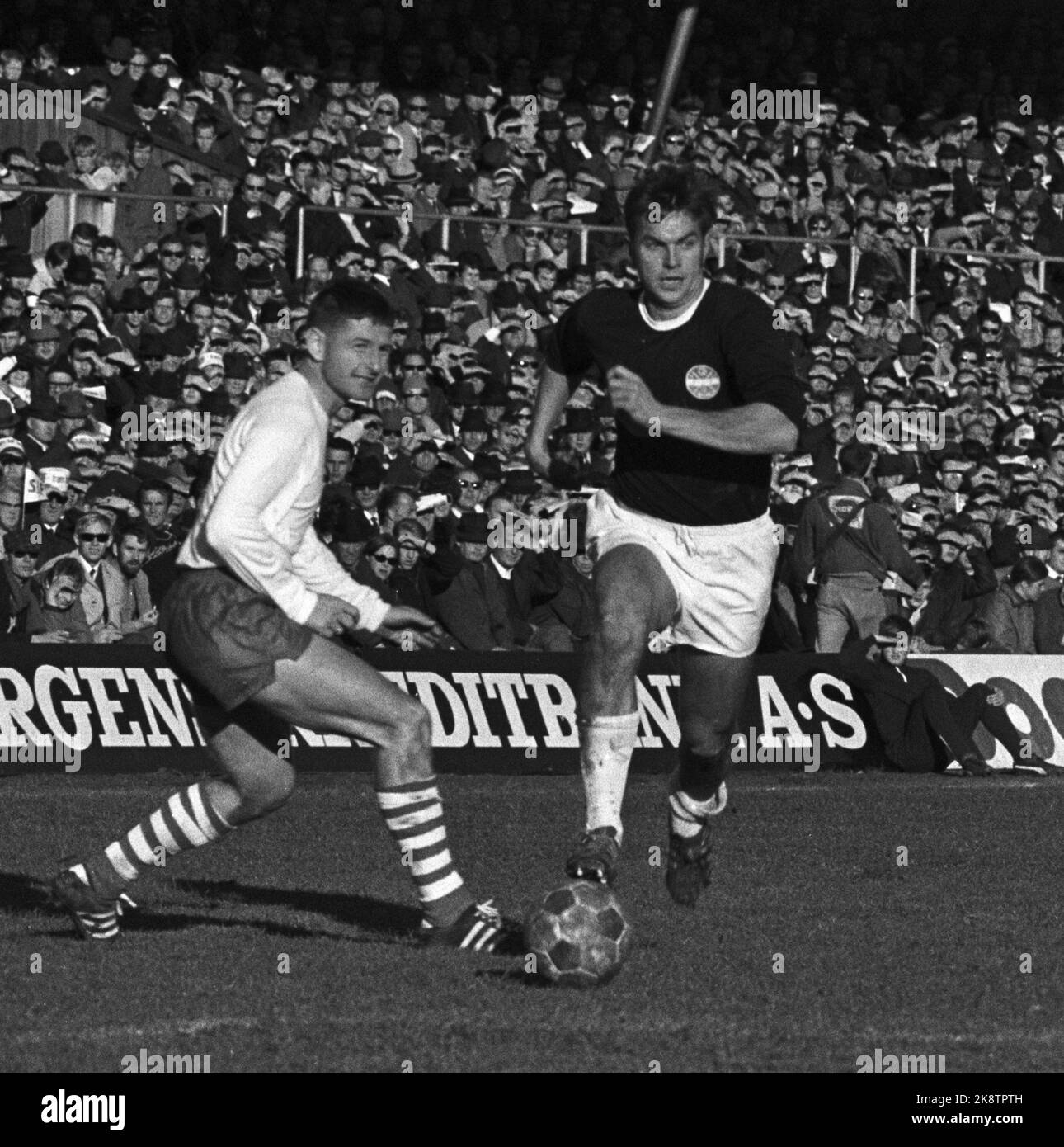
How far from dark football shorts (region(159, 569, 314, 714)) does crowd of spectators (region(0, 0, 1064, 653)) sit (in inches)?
235

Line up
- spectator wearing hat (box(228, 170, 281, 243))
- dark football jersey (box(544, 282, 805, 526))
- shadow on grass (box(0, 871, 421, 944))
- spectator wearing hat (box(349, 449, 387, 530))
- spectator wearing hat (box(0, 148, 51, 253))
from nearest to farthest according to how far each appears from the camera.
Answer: shadow on grass (box(0, 871, 421, 944)) < dark football jersey (box(544, 282, 805, 526)) < spectator wearing hat (box(349, 449, 387, 530)) < spectator wearing hat (box(0, 148, 51, 253)) < spectator wearing hat (box(228, 170, 281, 243))

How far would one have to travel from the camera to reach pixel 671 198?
7793 millimetres

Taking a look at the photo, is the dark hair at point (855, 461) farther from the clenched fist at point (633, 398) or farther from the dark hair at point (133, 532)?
the clenched fist at point (633, 398)

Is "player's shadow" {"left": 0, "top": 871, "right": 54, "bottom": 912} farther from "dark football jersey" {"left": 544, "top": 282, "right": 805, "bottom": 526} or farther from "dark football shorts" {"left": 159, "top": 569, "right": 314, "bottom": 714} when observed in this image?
"dark football jersey" {"left": 544, "top": 282, "right": 805, "bottom": 526}

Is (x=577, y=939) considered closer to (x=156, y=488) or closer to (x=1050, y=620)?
(x=156, y=488)

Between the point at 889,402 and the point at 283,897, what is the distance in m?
13.2

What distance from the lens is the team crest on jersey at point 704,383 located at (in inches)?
312

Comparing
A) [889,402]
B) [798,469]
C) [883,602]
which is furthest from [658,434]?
[889,402]

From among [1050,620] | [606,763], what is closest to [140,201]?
Result: [1050,620]

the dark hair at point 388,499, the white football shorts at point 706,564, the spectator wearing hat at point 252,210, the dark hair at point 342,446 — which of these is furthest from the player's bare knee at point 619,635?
the spectator wearing hat at point 252,210

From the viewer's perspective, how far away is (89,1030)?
5.91 metres

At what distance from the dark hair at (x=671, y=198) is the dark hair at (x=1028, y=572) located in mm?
10233

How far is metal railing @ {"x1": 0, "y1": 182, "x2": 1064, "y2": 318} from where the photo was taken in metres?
18.8

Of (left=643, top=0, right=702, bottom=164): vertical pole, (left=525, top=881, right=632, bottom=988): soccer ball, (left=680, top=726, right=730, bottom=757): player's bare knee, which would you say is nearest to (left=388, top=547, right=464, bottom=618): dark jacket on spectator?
(left=680, top=726, right=730, bottom=757): player's bare knee
